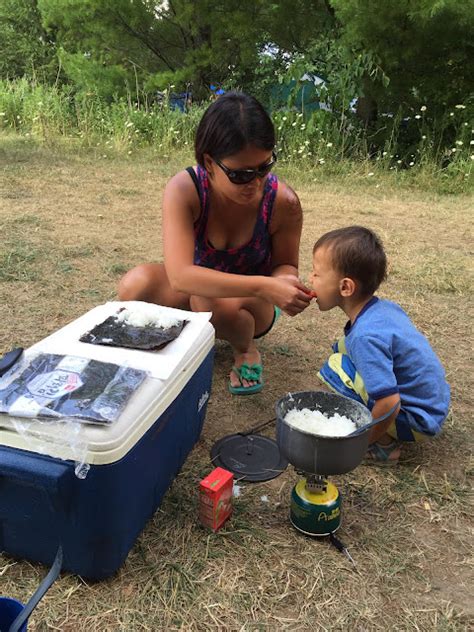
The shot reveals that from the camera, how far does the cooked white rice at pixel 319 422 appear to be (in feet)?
4.89

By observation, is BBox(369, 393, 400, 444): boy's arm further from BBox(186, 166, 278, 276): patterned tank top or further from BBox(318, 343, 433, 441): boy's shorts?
BBox(186, 166, 278, 276): patterned tank top

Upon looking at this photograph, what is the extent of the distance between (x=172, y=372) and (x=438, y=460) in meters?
0.99

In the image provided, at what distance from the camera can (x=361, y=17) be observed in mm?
6426

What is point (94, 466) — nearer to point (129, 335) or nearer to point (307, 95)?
point (129, 335)

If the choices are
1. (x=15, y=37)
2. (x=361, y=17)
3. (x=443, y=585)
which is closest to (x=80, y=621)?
(x=443, y=585)

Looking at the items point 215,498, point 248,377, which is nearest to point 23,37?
point 248,377

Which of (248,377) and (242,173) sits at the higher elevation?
(242,173)

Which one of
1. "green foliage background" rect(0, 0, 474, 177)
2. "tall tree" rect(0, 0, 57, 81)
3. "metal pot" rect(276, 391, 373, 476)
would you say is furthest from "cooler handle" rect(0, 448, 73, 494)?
"tall tree" rect(0, 0, 57, 81)

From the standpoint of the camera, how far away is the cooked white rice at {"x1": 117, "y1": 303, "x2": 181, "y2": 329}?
63.8 inches

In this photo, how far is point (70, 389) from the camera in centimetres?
126

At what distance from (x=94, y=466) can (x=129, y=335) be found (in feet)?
1.52

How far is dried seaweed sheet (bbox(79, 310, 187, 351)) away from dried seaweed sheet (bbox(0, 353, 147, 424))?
0.13m

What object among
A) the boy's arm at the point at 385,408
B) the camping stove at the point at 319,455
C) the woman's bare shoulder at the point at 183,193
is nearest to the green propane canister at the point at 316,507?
the camping stove at the point at 319,455

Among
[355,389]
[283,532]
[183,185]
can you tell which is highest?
[183,185]
